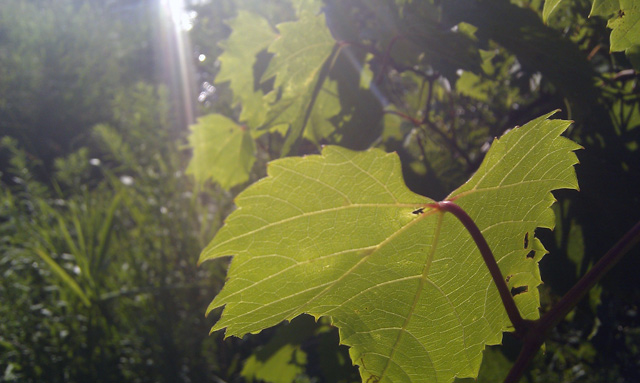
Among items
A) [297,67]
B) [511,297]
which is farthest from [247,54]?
[511,297]

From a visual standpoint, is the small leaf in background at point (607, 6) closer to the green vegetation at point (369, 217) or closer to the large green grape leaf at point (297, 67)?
the green vegetation at point (369, 217)

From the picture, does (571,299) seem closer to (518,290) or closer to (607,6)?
(518,290)

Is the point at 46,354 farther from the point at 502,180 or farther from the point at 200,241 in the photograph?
the point at 502,180

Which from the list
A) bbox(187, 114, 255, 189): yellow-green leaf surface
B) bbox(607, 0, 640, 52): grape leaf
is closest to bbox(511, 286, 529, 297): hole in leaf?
bbox(607, 0, 640, 52): grape leaf

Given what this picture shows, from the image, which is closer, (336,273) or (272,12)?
(336,273)

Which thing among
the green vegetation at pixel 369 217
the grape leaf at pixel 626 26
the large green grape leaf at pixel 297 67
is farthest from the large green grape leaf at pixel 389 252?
the large green grape leaf at pixel 297 67

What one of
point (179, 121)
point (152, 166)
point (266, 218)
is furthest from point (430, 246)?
point (179, 121)

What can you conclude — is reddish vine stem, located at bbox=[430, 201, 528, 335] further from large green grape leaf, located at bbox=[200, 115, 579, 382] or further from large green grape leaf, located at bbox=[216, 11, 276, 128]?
large green grape leaf, located at bbox=[216, 11, 276, 128]
